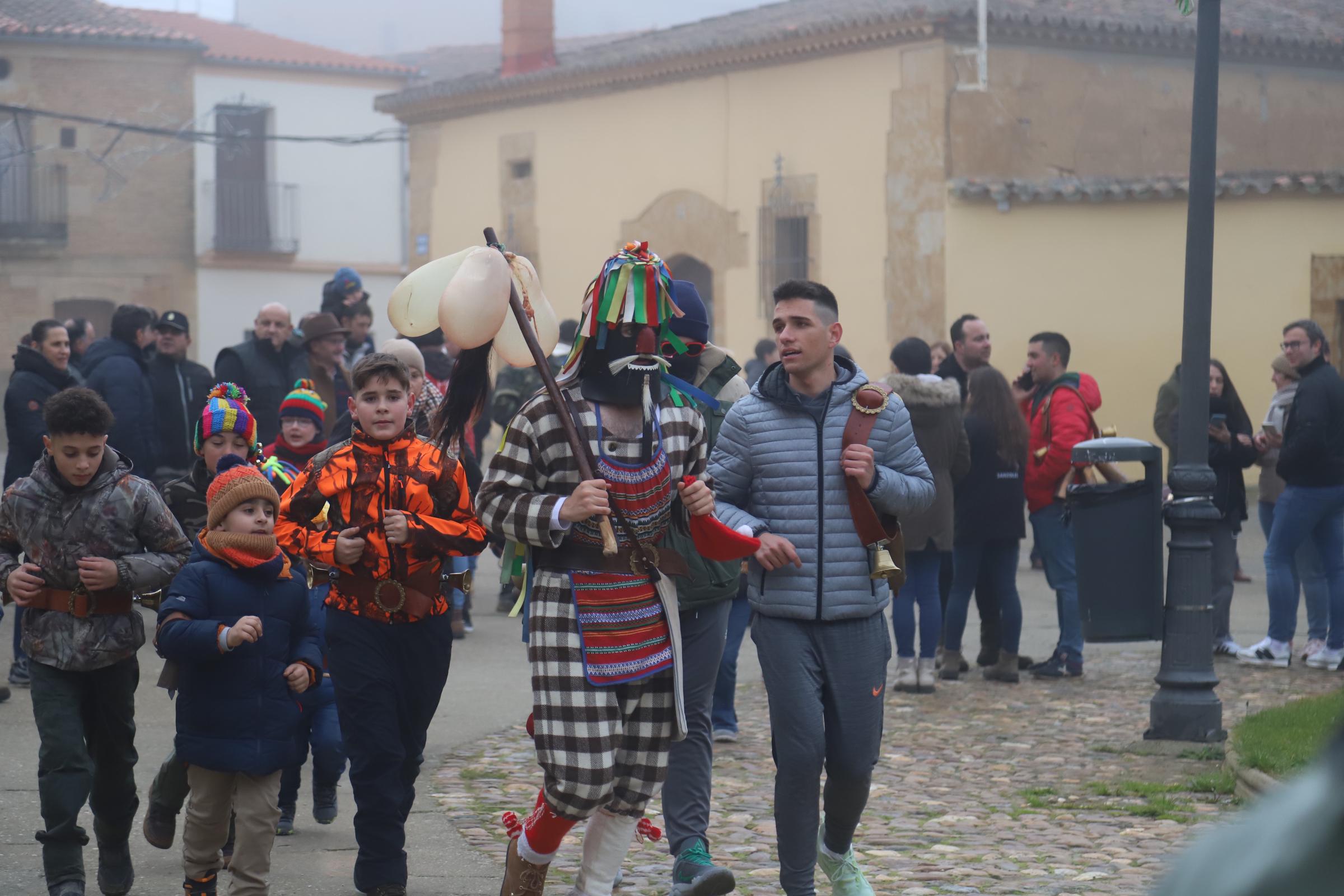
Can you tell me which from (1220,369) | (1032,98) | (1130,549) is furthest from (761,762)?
(1032,98)

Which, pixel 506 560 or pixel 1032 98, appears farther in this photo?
pixel 1032 98

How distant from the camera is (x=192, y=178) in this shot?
115ft

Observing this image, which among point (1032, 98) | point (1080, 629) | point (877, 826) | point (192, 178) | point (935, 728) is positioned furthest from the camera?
point (192, 178)

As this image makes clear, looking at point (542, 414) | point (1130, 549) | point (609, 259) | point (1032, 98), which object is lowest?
point (1130, 549)

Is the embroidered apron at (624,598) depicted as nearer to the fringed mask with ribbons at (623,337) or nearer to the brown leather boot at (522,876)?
the fringed mask with ribbons at (623,337)

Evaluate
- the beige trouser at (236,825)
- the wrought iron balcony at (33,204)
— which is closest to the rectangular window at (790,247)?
the beige trouser at (236,825)

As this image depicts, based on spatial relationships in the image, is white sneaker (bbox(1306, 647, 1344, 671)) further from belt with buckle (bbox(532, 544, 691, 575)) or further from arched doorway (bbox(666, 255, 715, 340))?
arched doorway (bbox(666, 255, 715, 340))

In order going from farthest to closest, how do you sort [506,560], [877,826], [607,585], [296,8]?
[296,8] → [877,826] → [506,560] → [607,585]

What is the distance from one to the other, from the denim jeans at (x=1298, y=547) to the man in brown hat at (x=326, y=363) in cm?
553

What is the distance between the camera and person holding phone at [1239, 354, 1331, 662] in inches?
393

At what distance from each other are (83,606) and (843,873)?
2.49 m

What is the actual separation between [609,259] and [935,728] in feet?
13.6

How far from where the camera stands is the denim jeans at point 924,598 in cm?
900

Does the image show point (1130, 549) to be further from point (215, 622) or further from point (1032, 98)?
point (1032, 98)
